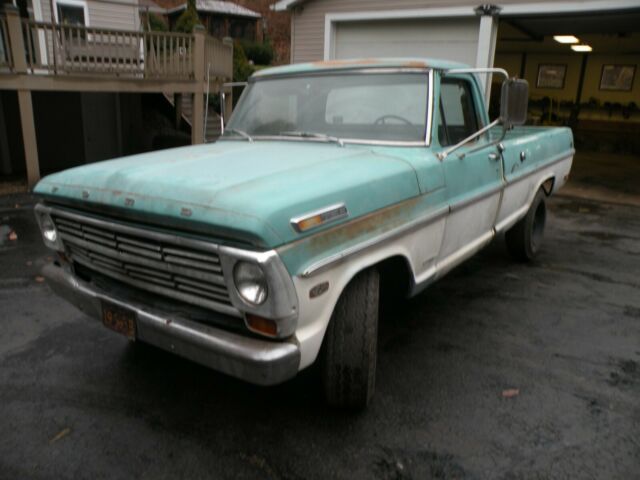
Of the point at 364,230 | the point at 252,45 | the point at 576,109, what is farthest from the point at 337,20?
the point at 252,45

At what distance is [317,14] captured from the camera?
36.0 feet

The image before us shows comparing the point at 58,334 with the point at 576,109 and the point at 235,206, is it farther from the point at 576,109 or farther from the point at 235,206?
the point at 576,109

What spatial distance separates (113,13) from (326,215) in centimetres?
1461

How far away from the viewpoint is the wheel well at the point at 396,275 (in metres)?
3.18

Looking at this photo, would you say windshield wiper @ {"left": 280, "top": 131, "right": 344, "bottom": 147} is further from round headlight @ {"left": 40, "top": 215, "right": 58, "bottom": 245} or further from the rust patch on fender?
round headlight @ {"left": 40, "top": 215, "right": 58, "bottom": 245}

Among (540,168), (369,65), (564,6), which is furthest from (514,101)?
(564,6)

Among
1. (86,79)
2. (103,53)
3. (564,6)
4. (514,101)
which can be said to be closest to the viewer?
(514,101)

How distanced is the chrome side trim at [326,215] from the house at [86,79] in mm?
8531

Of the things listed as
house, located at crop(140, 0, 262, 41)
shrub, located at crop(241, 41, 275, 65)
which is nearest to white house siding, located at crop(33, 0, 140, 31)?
shrub, located at crop(241, 41, 275, 65)

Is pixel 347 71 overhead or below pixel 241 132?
overhead

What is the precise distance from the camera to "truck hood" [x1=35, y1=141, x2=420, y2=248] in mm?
2256

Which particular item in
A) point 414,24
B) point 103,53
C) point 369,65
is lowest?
point 369,65

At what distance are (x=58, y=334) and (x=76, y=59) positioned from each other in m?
7.84

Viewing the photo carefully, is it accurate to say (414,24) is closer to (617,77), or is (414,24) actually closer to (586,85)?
(586,85)
